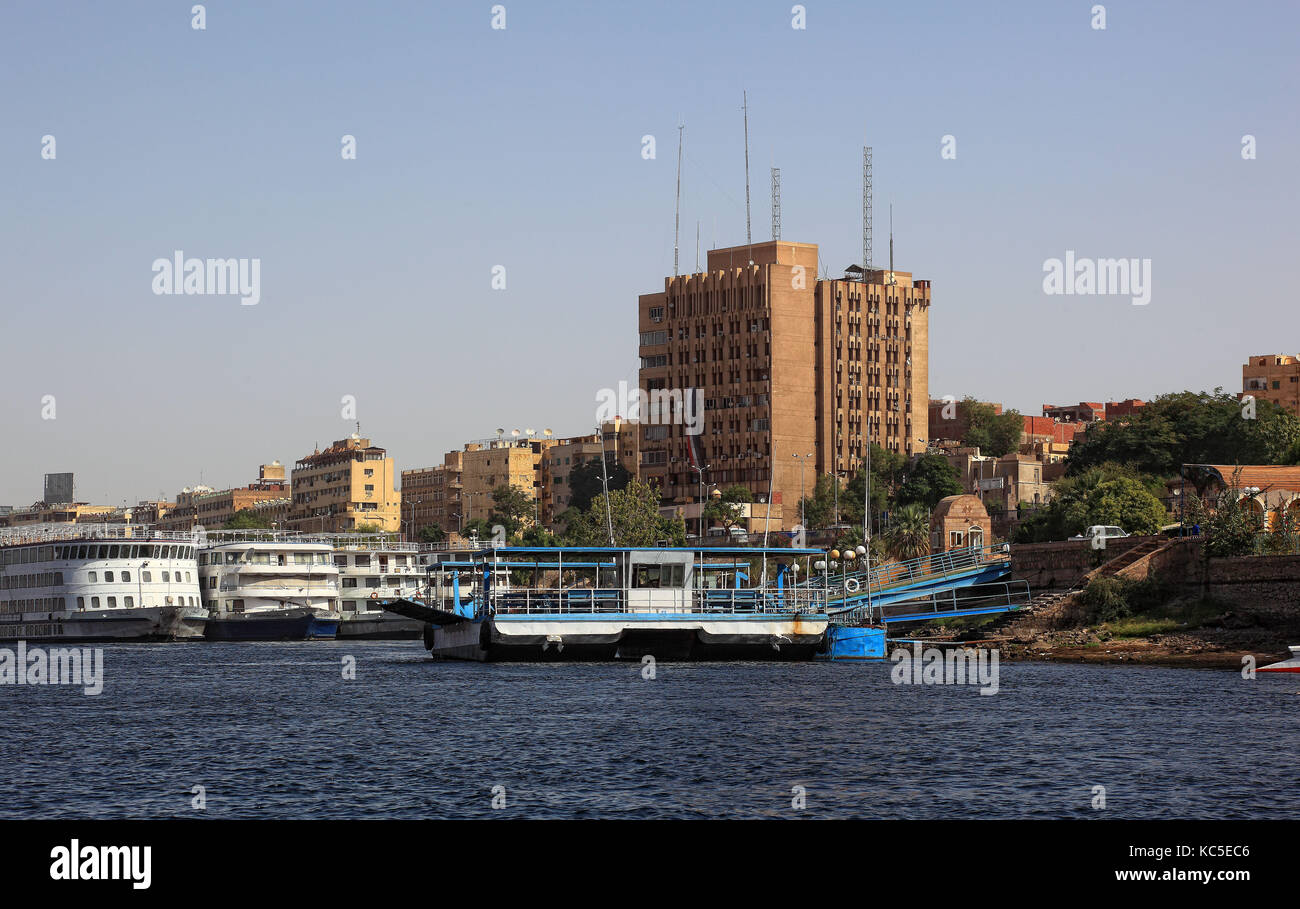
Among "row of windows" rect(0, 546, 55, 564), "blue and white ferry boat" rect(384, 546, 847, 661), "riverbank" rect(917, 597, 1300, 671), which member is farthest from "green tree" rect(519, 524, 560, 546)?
"riverbank" rect(917, 597, 1300, 671)

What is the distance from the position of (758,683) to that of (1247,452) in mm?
89594

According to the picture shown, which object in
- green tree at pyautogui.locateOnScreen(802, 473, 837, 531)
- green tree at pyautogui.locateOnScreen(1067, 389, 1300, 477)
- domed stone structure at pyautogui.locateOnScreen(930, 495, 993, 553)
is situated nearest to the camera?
domed stone structure at pyautogui.locateOnScreen(930, 495, 993, 553)

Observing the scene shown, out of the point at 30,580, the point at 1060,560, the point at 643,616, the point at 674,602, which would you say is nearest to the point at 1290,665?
the point at 674,602

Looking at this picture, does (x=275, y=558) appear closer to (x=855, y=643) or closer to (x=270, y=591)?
(x=270, y=591)

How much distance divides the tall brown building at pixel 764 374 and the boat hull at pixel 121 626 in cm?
8453

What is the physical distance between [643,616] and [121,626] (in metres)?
64.6

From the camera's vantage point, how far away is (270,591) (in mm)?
133000

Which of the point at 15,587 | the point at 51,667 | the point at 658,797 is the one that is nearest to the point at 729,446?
the point at 15,587

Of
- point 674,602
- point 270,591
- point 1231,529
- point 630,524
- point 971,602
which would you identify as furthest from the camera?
point 630,524

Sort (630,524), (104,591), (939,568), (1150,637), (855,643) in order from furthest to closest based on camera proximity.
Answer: (630,524)
(104,591)
(939,568)
(855,643)
(1150,637)

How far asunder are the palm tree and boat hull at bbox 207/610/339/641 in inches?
1827

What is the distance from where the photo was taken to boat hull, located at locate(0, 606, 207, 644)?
393 ft

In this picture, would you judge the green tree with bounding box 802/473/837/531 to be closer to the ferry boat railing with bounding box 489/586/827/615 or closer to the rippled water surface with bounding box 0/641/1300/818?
the ferry boat railing with bounding box 489/586/827/615
